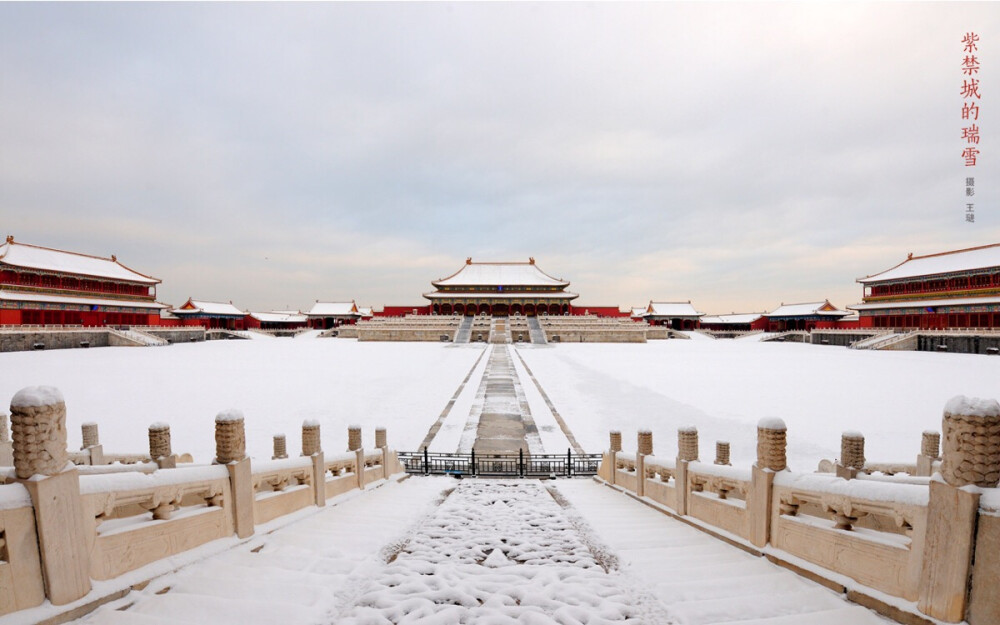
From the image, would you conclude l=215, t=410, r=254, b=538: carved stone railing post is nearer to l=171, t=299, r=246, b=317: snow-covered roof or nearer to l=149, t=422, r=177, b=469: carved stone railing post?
l=149, t=422, r=177, b=469: carved stone railing post

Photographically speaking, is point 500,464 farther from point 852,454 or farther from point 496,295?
point 496,295

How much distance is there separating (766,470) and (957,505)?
1.57 meters

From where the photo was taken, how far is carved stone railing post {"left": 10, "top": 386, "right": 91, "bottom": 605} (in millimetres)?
2904

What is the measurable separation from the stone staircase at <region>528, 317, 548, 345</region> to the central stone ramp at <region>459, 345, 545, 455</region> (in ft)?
71.5

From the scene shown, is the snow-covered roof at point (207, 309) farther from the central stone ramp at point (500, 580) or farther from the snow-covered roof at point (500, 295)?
the central stone ramp at point (500, 580)

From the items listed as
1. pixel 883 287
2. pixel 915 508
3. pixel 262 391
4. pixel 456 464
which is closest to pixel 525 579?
pixel 915 508

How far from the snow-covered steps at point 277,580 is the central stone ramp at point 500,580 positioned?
0.28 meters

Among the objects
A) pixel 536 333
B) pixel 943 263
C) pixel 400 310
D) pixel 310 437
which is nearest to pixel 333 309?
pixel 400 310

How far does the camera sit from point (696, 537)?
507 centimetres

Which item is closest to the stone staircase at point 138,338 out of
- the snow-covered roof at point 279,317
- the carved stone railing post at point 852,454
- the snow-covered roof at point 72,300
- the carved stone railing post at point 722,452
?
the snow-covered roof at point 72,300

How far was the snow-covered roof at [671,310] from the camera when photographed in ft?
223

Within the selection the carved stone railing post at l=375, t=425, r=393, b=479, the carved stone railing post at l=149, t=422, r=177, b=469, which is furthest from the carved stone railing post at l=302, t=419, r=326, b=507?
the carved stone railing post at l=149, t=422, r=177, b=469

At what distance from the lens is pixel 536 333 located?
4519cm

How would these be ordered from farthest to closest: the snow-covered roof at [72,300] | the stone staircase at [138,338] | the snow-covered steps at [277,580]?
the stone staircase at [138,338]
the snow-covered roof at [72,300]
the snow-covered steps at [277,580]
